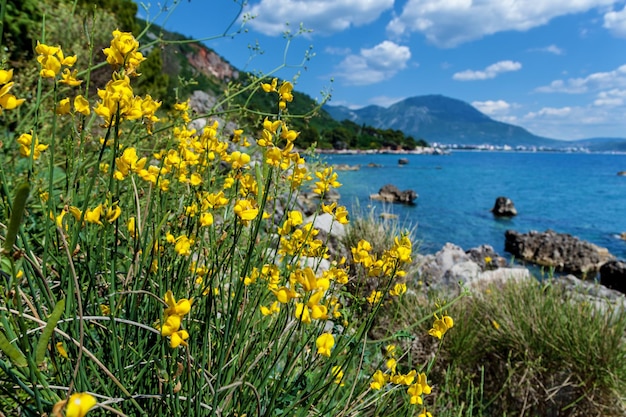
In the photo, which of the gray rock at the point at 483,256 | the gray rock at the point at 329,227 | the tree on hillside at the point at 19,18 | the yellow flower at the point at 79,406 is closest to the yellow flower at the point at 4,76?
the yellow flower at the point at 79,406

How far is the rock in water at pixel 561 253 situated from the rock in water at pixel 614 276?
807 mm

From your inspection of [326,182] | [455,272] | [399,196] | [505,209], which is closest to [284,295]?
[326,182]

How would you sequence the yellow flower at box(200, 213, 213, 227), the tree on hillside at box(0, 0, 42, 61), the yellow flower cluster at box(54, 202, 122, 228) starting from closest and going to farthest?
1. the yellow flower cluster at box(54, 202, 122, 228)
2. the yellow flower at box(200, 213, 213, 227)
3. the tree on hillside at box(0, 0, 42, 61)

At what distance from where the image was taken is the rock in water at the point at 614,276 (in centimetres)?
1020

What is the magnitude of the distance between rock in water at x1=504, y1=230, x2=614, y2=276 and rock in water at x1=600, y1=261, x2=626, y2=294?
0.81 meters

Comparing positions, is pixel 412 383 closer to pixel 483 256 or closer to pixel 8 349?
pixel 8 349

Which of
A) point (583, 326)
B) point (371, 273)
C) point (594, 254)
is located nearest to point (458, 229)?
point (594, 254)

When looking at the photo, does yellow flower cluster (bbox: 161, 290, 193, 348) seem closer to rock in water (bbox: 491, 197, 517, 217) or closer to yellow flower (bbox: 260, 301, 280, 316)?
yellow flower (bbox: 260, 301, 280, 316)

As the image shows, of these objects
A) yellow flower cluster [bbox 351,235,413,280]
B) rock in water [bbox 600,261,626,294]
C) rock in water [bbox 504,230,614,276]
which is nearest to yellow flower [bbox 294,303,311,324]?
yellow flower cluster [bbox 351,235,413,280]

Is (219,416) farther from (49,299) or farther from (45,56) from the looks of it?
(45,56)

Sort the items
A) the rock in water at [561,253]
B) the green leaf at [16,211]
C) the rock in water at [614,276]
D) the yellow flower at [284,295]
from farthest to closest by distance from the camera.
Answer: the rock in water at [561,253], the rock in water at [614,276], the yellow flower at [284,295], the green leaf at [16,211]

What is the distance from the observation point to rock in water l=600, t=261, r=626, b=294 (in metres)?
10.2

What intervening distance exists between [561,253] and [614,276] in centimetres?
213

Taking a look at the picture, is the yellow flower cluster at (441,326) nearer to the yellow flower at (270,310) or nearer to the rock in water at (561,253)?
the yellow flower at (270,310)
